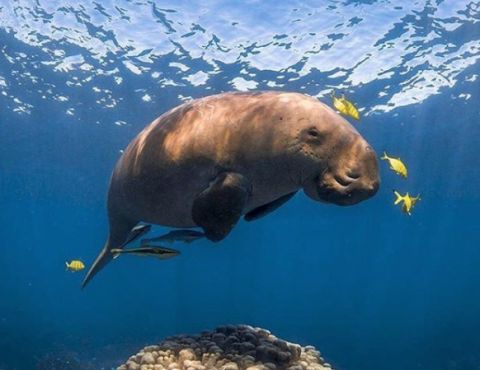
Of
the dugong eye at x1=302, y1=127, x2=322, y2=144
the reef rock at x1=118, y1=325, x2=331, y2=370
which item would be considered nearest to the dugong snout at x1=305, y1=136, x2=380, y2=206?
the dugong eye at x1=302, y1=127, x2=322, y2=144

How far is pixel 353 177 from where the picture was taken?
11.7 ft

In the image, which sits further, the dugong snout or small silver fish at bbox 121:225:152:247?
small silver fish at bbox 121:225:152:247

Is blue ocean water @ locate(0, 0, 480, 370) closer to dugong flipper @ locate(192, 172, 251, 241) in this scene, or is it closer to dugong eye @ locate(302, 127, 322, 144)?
dugong eye @ locate(302, 127, 322, 144)

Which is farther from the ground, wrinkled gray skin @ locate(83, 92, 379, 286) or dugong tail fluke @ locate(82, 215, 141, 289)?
wrinkled gray skin @ locate(83, 92, 379, 286)

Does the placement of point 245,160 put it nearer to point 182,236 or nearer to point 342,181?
point 342,181

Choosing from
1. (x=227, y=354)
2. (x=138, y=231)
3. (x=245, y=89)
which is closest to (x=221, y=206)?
(x=227, y=354)

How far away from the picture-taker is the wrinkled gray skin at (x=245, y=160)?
3.65 metres

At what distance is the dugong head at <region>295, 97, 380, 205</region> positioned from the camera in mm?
3561

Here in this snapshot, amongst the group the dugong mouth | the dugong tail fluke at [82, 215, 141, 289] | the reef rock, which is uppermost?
the dugong mouth

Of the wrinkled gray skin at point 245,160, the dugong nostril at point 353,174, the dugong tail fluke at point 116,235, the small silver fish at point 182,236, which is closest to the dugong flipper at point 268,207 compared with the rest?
the wrinkled gray skin at point 245,160

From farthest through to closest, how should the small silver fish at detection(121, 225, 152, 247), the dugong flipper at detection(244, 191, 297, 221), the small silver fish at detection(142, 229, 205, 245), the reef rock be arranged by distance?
the small silver fish at detection(121, 225, 152, 247), the small silver fish at detection(142, 229, 205, 245), the dugong flipper at detection(244, 191, 297, 221), the reef rock

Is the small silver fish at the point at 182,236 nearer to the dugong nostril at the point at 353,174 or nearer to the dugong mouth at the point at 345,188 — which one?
the dugong mouth at the point at 345,188

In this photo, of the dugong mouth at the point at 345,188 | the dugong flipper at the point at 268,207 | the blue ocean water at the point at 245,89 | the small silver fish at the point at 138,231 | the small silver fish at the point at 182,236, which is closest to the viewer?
the dugong mouth at the point at 345,188

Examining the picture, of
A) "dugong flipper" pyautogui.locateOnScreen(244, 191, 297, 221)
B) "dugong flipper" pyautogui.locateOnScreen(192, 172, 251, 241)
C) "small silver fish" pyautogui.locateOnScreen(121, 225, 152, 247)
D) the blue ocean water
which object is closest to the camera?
"dugong flipper" pyautogui.locateOnScreen(192, 172, 251, 241)
